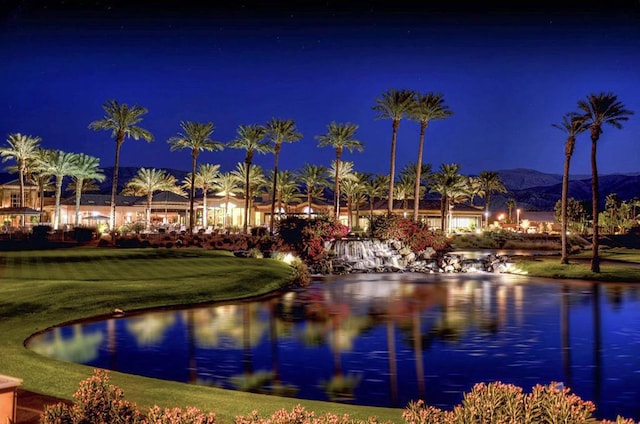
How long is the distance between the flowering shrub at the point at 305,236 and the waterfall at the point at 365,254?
1.58 m

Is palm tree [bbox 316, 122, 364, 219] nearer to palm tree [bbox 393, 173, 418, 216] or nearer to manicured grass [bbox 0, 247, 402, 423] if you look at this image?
palm tree [bbox 393, 173, 418, 216]

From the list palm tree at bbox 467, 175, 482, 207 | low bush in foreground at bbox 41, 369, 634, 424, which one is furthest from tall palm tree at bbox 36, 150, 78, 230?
low bush in foreground at bbox 41, 369, 634, 424

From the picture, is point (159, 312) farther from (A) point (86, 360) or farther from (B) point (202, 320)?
(A) point (86, 360)

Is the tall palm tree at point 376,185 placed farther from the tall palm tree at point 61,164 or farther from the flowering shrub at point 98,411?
the flowering shrub at point 98,411

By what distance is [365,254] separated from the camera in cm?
5950

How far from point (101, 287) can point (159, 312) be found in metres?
3.26

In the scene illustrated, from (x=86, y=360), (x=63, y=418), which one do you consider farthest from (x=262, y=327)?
(x=63, y=418)

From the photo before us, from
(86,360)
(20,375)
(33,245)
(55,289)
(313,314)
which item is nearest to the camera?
(20,375)

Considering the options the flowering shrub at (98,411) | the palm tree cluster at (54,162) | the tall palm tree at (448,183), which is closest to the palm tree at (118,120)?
the palm tree cluster at (54,162)

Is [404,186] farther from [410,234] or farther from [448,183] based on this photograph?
[410,234]

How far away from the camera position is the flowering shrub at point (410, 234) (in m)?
61.4

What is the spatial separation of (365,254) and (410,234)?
5.11 m

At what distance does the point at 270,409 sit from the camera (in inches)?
458

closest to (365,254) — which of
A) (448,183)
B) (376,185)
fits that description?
(448,183)
